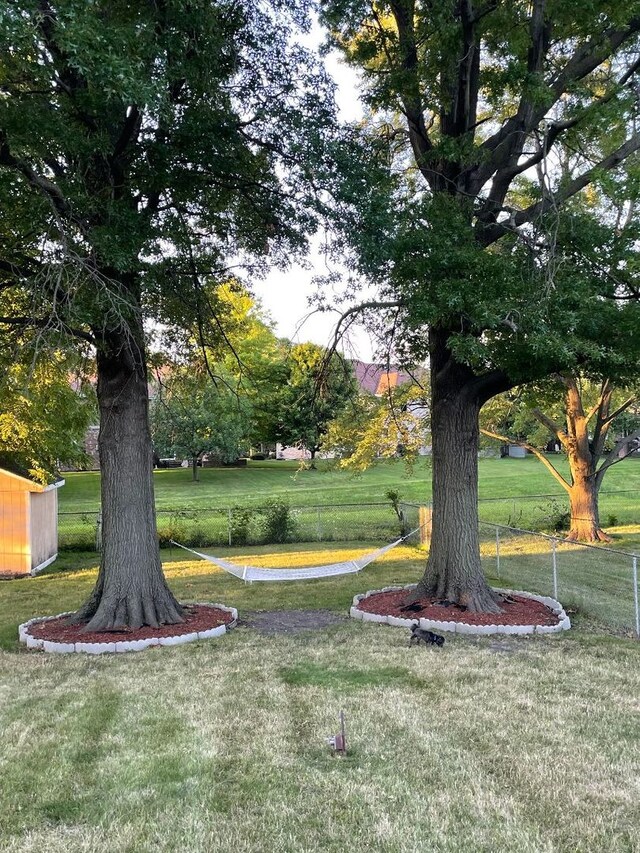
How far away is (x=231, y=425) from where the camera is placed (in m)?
35.3

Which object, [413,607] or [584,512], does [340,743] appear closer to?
[413,607]

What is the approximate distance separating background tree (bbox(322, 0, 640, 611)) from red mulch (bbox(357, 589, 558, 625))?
0.28 metres

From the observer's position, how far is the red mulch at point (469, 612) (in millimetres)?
7780

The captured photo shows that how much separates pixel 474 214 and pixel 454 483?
11.9ft

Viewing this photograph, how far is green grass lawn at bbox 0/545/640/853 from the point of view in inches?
113

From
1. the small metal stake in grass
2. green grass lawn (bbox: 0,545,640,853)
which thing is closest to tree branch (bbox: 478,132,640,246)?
green grass lawn (bbox: 0,545,640,853)

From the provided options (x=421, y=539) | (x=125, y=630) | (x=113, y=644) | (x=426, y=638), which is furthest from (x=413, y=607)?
(x=421, y=539)

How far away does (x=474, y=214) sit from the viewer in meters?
8.54

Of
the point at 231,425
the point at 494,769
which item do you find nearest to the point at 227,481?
the point at 231,425

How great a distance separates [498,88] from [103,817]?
855 centimetres

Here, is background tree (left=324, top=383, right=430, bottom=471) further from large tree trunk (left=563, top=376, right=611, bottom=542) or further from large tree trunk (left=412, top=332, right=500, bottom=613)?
large tree trunk (left=412, top=332, right=500, bottom=613)

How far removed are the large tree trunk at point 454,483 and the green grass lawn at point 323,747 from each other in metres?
1.67

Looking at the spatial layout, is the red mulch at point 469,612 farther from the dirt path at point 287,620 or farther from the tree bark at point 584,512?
the tree bark at point 584,512

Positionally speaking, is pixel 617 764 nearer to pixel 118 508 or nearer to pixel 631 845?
pixel 631 845
